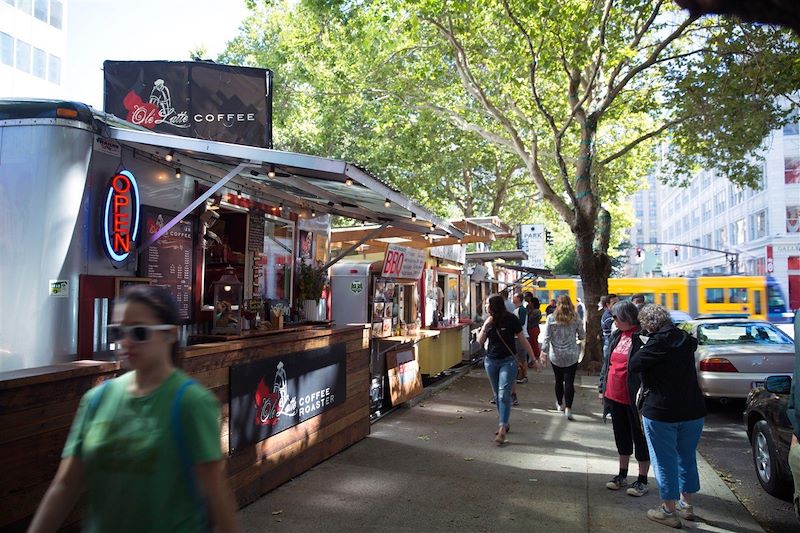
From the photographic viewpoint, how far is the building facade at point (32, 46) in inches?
1401

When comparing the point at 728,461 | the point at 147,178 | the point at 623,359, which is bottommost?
the point at 728,461

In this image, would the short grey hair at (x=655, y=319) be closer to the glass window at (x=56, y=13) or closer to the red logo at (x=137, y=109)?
the red logo at (x=137, y=109)

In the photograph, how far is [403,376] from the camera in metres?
10.1

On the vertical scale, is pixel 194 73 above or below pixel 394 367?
above

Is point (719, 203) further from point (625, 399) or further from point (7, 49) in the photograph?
point (625, 399)

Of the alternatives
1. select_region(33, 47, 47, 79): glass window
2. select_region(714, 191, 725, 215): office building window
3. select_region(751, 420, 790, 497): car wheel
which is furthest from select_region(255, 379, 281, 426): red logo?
select_region(714, 191, 725, 215): office building window

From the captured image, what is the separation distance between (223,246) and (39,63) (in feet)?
126

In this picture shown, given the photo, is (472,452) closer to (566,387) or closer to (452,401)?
(566,387)

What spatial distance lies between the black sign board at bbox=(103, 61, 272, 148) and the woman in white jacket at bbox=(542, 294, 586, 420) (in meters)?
4.82

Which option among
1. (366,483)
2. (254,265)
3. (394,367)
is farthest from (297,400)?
(394,367)

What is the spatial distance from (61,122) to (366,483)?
400 cm

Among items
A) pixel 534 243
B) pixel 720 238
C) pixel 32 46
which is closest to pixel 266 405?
pixel 534 243

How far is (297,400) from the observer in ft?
19.9

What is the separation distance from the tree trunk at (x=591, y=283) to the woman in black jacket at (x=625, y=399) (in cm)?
961
